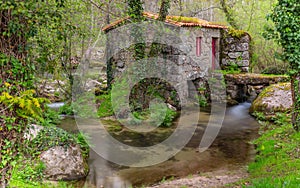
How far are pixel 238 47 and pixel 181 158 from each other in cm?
1067

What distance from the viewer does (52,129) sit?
20.9ft

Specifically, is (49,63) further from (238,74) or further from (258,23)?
(258,23)

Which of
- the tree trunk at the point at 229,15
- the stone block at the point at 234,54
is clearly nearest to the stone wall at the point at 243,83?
the stone block at the point at 234,54

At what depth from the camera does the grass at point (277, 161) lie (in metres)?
4.29

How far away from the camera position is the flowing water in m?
6.07

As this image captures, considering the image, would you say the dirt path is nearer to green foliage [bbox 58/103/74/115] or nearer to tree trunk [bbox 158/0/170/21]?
green foliage [bbox 58/103/74/115]

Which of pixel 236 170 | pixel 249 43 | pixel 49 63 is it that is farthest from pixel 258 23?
pixel 49 63

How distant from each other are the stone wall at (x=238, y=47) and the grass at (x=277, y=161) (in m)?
7.59

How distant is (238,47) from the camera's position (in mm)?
16297

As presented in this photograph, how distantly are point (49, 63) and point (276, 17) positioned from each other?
520 cm

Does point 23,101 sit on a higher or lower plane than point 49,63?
lower

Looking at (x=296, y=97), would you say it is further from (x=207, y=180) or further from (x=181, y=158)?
(x=207, y=180)

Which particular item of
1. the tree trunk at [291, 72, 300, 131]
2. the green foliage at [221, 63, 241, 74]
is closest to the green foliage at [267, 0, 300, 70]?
the tree trunk at [291, 72, 300, 131]

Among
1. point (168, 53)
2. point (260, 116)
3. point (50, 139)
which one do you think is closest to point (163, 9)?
point (168, 53)
